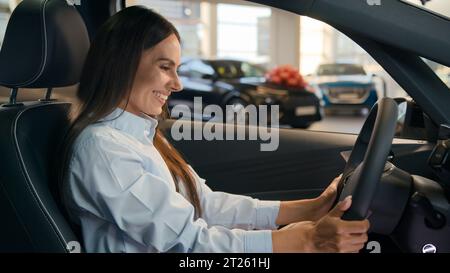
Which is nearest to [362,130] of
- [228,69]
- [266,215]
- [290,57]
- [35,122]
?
[266,215]

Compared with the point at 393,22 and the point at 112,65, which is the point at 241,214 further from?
the point at 393,22

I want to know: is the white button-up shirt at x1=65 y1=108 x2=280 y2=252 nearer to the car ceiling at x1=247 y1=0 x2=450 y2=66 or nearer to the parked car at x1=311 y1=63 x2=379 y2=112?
the car ceiling at x1=247 y1=0 x2=450 y2=66

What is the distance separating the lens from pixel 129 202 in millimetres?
925

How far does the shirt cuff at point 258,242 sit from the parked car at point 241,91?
181 inches

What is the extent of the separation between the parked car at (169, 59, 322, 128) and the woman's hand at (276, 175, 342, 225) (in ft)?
14.0

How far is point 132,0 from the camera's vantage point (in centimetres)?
183

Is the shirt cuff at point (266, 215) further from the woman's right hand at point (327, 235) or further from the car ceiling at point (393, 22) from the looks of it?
the car ceiling at point (393, 22)

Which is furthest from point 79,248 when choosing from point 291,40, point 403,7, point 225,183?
point 291,40

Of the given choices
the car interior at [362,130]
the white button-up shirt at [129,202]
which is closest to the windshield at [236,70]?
the car interior at [362,130]

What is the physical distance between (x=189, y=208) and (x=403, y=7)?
0.51 m

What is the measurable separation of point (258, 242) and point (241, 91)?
5.35 m

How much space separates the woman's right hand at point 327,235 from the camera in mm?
901

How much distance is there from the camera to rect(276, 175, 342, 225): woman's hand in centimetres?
123

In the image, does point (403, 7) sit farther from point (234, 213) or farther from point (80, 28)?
point (80, 28)
